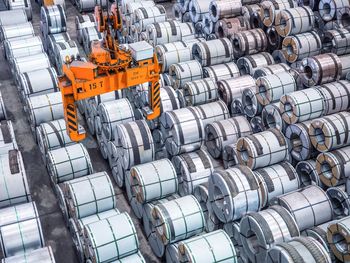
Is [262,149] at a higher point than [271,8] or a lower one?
lower

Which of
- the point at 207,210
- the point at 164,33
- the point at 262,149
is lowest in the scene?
the point at 207,210

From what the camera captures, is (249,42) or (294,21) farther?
(249,42)

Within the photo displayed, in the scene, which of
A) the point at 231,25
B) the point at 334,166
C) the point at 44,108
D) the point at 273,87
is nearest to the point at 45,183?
the point at 44,108

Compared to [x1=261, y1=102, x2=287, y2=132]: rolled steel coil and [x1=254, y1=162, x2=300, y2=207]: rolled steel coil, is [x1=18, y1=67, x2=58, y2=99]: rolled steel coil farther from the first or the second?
[x1=254, y1=162, x2=300, y2=207]: rolled steel coil

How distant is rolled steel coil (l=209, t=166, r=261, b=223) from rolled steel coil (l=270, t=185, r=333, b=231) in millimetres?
693

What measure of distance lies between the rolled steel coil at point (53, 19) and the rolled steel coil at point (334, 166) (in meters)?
12.0

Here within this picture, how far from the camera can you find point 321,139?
1252 centimetres

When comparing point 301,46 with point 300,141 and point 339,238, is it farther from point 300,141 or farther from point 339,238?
point 339,238

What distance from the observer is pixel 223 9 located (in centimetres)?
1820

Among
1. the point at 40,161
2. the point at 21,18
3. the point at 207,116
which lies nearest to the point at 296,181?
the point at 207,116

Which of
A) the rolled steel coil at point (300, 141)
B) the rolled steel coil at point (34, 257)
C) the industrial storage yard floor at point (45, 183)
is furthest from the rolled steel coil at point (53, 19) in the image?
the rolled steel coil at point (34, 257)

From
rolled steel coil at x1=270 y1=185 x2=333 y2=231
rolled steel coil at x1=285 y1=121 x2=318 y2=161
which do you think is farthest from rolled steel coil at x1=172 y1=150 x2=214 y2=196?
rolled steel coil at x1=285 y1=121 x2=318 y2=161

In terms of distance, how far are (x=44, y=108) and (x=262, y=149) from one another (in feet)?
21.0

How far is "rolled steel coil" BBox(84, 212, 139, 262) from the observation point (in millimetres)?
9977
